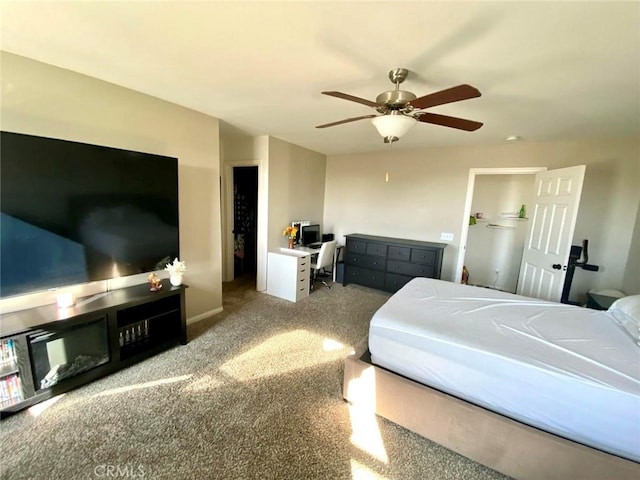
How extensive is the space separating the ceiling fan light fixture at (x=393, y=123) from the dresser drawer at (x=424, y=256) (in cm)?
249

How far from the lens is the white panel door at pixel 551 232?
2.76 metres

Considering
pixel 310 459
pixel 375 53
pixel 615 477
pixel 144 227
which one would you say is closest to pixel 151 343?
pixel 144 227

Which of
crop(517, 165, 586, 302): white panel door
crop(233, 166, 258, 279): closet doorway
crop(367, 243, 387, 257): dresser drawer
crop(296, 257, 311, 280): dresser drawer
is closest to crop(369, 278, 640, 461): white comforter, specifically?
crop(517, 165, 586, 302): white panel door

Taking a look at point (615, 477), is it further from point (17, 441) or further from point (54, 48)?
point (54, 48)

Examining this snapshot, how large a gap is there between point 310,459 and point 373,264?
3.11 meters

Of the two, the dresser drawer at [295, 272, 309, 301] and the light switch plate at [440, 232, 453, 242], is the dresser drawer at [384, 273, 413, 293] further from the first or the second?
the dresser drawer at [295, 272, 309, 301]

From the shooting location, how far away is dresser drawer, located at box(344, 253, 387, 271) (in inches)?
167

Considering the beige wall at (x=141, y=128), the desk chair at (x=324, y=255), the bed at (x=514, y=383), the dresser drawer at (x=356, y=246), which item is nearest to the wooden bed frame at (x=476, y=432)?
the bed at (x=514, y=383)

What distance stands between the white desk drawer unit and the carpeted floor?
4.21 feet

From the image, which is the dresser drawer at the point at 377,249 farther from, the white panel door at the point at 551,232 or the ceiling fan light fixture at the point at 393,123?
the ceiling fan light fixture at the point at 393,123

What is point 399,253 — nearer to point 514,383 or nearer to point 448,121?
point 448,121

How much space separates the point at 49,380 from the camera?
5.88 ft

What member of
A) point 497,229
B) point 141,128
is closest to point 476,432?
point 141,128

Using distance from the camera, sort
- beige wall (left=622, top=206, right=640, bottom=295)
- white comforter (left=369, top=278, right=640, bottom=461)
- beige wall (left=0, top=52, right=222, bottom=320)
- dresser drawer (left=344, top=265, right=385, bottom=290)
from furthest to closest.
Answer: dresser drawer (left=344, top=265, right=385, bottom=290)
beige wall (left=622, top=206, right=640, bottom=295)
beige wall (left=0, top=52, right=222, bottom=320)
white comforter (left=369, top=278, right=640, bottom=461)
